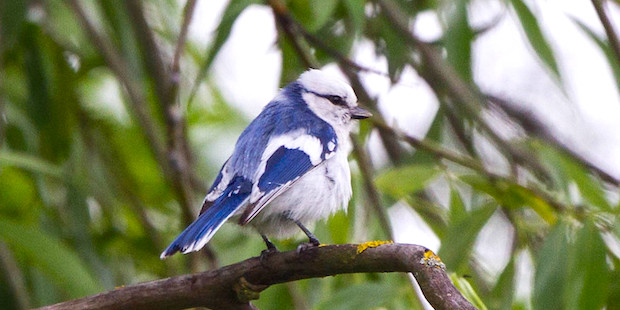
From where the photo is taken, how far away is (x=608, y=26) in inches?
93.3

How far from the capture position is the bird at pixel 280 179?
6.74 feet

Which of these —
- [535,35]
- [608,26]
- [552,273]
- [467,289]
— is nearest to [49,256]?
[467,289]

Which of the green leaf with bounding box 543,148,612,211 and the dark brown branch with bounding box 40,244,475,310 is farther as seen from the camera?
the green leaf with bounding box 543,148,612,211

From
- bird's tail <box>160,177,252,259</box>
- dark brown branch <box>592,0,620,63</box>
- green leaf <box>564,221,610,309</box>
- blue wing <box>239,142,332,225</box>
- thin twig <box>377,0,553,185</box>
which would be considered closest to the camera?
bird's tail <box>160,177,252,259</box>

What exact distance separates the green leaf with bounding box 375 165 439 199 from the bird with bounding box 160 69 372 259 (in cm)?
17

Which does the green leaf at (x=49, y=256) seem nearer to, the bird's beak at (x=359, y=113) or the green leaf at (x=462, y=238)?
the bird's beak at (x=359, y=113)

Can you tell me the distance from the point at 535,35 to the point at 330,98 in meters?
0.64

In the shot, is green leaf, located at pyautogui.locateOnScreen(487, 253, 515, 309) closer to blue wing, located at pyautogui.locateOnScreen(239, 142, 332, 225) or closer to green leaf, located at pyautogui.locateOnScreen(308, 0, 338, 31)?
blue wing, located at pyautogui.locateOnScreen(239, 142, 332, 225)

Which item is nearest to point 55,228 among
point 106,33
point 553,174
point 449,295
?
point 106,33

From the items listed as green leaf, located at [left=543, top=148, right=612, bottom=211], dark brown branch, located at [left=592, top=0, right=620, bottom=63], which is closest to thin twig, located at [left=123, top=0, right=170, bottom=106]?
green leaf, located at [left=543, top=148, right=612, bottom=211]

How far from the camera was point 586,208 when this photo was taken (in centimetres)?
231

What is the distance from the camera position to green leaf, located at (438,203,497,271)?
91.1 inches

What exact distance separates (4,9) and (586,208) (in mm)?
1816

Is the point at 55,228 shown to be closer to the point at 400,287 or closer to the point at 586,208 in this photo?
the point at 400,287
